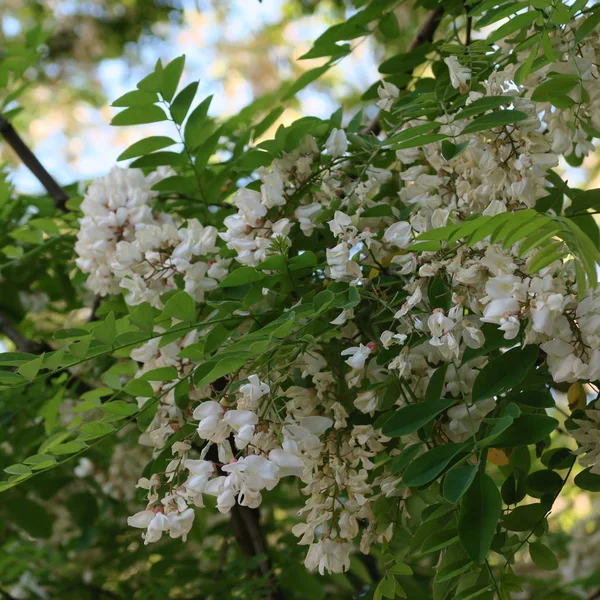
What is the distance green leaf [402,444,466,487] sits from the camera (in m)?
0.53

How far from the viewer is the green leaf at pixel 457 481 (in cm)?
50

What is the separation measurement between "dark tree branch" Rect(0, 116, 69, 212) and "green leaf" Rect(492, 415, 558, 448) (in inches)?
28.4

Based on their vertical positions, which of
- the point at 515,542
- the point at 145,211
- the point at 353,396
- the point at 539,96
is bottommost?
the point at 515,542

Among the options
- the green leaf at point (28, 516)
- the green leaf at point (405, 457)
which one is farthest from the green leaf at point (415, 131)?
the green leaf at point (28, 516)

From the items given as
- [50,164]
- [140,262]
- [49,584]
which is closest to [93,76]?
[50,164]

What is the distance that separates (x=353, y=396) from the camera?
0.66 m

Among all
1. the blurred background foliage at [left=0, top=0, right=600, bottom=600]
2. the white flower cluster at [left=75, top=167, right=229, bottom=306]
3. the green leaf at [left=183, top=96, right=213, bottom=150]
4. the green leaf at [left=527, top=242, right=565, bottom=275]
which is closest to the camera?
the green leaf at [left=527, top=242, right=565, bottom=275]

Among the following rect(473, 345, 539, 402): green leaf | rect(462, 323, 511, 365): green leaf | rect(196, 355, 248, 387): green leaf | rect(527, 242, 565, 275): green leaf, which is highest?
rect(196, 355, 248, 387): green leaf

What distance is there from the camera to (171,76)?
2.55 ft

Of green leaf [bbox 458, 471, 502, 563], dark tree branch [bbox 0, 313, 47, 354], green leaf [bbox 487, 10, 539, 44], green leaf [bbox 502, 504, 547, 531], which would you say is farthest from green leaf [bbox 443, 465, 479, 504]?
dark tree branch [bbox 0, 313, 47, 354]

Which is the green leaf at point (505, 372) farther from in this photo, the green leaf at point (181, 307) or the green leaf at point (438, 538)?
the green leaf at point (181, 307)

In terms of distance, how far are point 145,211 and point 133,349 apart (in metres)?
0.14

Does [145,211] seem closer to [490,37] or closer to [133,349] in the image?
[133,349]

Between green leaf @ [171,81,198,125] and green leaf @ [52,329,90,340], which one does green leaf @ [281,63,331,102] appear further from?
green leaf @ [52,329,90,340]
